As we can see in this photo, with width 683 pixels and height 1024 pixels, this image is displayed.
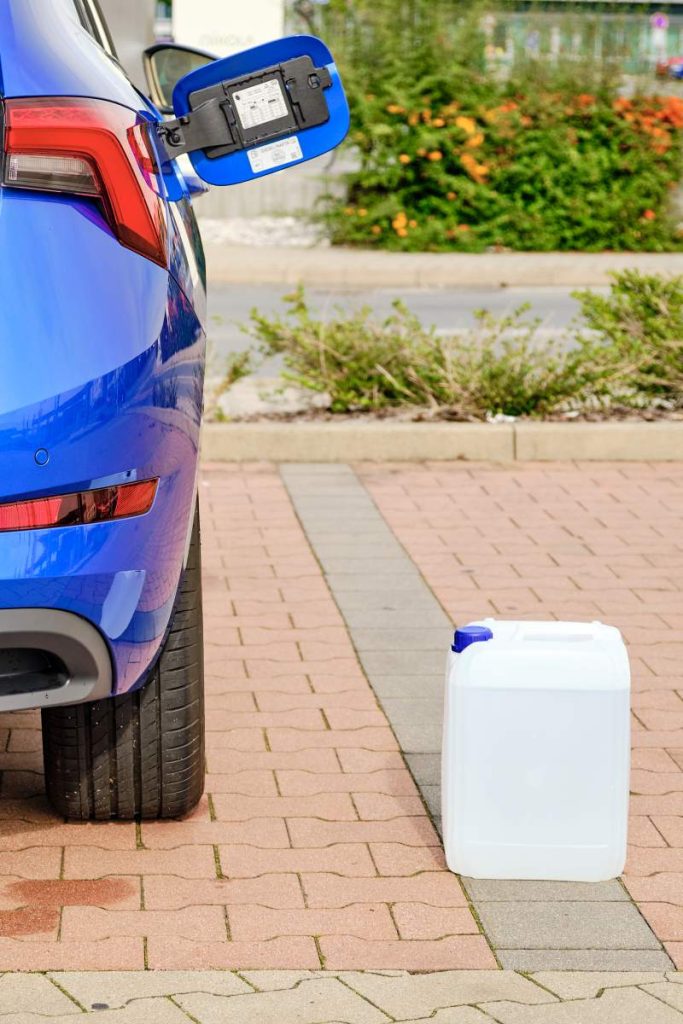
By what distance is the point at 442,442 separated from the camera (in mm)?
8070

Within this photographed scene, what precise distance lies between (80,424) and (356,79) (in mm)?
16143

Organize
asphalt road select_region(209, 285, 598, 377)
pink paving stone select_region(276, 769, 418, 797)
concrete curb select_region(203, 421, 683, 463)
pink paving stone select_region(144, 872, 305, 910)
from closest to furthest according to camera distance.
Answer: pink paving stone select_region(144, 872, 305, 910)
pink paving stone select_region(276, 769, 418, 797)
concrete curb select_region(203, 421, 683, 463)
asphalt road select_region(209, 285, 598, 377)

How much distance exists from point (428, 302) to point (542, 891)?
40.2 ft

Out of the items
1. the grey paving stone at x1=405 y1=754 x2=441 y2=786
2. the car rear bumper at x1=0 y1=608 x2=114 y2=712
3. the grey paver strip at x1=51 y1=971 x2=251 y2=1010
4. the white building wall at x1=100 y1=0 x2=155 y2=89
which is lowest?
the grey paving stone at x1=405 y1=754 x2=441 y2=786

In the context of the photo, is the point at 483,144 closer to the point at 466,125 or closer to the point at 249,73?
the point at 466,125

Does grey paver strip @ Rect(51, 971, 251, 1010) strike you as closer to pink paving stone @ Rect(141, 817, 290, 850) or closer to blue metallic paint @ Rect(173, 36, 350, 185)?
pink paving stone @ Rect(141, 817, 290, 850)

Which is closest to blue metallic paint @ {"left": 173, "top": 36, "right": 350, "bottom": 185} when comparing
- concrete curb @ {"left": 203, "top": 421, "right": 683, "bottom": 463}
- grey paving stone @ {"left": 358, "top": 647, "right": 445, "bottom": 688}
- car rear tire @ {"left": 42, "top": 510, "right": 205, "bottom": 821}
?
car rear tire @ {"left": 42, "top": 510, "right": 205, "bottom": 821}

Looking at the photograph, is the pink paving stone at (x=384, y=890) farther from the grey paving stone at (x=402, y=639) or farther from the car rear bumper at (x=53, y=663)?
the grey paving stone at (x=402, y=639)

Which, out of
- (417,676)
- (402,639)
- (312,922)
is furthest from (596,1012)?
(402,639)

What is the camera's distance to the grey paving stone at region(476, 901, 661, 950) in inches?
131

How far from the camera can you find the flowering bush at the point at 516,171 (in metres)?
18.2

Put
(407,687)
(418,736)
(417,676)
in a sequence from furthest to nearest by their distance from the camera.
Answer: (417,676) → (407,687) → (418,736)

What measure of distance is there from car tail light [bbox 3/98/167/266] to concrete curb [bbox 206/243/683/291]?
13617mm

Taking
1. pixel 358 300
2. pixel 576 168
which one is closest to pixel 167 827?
pixel 358 300
